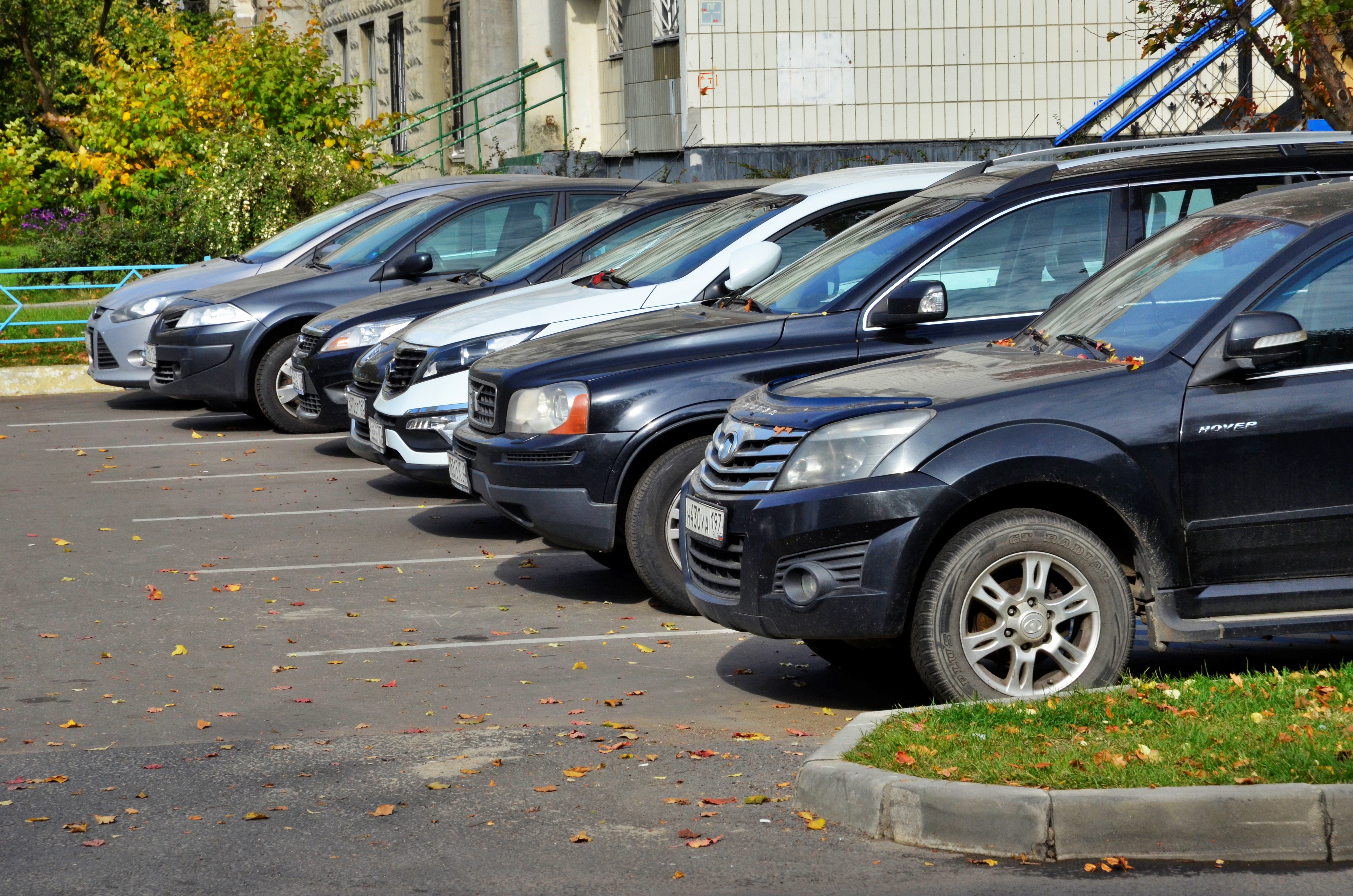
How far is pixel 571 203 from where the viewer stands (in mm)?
14195

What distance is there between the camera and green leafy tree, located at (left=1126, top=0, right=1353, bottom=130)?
10.4 meters

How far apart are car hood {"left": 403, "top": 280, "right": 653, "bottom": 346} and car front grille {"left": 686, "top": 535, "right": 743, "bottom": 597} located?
3.60m

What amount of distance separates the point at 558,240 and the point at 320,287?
2.70 metres

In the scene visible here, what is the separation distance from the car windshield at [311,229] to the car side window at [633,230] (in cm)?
433

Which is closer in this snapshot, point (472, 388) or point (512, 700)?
point (512, 700)

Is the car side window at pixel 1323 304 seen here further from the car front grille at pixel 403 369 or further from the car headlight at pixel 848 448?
the car front grille at pixel 403 369

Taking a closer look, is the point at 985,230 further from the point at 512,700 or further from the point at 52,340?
the point at 52,340

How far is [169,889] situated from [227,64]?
805 inches

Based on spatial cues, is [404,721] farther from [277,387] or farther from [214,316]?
[214,316]

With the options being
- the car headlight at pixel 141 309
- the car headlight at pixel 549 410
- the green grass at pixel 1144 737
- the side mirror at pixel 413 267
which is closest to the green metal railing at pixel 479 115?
the car headlight at pixel 141 309

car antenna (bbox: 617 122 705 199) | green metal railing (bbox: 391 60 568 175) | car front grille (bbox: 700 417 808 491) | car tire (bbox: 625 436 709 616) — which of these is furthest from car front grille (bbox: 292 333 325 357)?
green metal railing (bbox: 391 60 568 175)

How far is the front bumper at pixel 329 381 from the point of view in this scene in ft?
40.5

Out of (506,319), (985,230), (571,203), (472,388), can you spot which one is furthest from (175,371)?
(985,230)

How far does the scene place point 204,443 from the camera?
14438 millimetres
